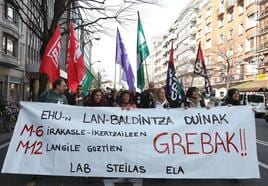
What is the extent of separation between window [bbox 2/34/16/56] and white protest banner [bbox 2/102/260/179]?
28826 mm

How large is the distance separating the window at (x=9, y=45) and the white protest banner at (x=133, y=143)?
28.8 meters

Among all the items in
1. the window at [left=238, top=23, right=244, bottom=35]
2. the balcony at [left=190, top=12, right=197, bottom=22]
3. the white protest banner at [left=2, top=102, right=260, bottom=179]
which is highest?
Result: the balcony at [left=190, top=12, right=197, bottom=22]

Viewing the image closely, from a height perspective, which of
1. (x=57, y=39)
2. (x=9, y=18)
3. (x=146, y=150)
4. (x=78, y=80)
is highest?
(x=9, y=18)

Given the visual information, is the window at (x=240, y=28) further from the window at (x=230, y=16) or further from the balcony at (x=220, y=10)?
the balcony at (x=220, y=10)

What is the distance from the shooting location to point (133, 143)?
760cm

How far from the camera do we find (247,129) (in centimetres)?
788

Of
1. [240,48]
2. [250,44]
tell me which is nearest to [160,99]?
[250,44]

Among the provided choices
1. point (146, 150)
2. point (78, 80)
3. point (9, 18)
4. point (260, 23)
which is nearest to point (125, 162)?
point (146, 150)

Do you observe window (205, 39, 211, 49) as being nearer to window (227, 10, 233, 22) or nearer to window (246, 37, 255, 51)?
window (227, 10, 233, 22)

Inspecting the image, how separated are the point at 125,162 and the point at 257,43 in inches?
2026

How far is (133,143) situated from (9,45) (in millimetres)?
31590

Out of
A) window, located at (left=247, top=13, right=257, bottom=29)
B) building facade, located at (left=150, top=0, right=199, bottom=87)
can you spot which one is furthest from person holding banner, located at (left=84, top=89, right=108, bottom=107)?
building facade, located at (left=150, top=0, right=199, bottom=87)

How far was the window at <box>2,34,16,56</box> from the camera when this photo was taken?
116 feet

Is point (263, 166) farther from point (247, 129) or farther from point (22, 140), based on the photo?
point (22, 140)
